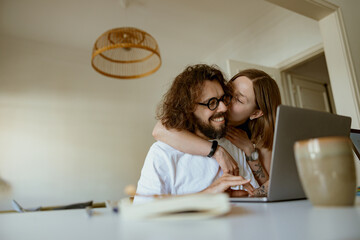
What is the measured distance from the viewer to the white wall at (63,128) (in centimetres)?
416

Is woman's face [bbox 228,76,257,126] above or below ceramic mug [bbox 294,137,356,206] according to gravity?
Answer: above

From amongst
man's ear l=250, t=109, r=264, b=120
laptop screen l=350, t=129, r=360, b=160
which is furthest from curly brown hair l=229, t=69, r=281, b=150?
laptop screen l=350, t=129, r=360, b=160

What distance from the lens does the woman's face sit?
1589 millimetres

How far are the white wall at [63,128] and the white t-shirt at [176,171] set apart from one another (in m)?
3.51

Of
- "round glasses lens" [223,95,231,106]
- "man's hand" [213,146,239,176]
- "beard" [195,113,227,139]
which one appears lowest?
"man's hand" [213,146,239,176]

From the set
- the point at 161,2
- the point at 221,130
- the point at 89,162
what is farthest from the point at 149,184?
the point at 89,162

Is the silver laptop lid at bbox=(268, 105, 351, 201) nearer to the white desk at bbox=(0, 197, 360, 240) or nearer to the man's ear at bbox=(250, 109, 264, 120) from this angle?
the white desk at bbox=(0, 197, 360, 240)

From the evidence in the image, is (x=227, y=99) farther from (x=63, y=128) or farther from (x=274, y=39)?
(x=63, y=128)

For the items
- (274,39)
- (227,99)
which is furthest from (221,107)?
(274,39)

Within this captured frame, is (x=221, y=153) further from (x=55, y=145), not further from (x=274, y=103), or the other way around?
(x=55, y=145)

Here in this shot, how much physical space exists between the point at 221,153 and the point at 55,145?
3.85m

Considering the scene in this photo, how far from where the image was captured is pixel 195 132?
1.55 m

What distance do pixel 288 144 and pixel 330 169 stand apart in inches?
11.0

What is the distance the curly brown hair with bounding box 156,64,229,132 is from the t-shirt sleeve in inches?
7.1
